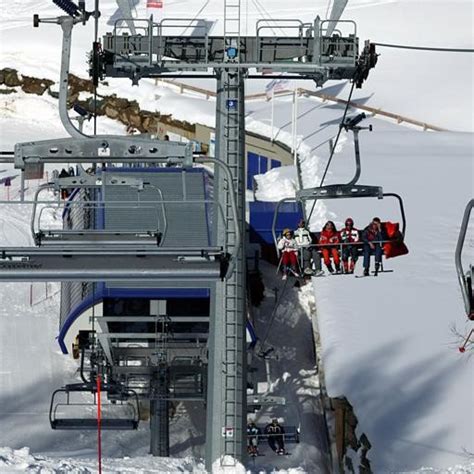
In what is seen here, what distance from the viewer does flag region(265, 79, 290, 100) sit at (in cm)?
4234

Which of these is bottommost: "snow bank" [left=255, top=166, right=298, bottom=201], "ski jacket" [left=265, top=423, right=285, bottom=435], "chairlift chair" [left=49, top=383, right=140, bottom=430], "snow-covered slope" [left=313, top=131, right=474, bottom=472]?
"chairlift chair" [left=49, top=383, right=140, bottom=430]

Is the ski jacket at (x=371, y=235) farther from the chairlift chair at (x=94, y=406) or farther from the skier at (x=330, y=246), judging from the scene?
the chairlift chair at (x=94, y=406)

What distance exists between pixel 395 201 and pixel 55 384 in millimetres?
10619

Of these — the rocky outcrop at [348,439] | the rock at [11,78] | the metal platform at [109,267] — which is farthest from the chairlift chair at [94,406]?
the rock at [11,78]

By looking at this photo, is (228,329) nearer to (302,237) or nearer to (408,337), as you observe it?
(302,237)

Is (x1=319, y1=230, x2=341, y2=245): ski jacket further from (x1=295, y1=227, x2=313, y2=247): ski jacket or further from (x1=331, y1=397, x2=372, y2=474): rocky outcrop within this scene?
(x1=331, y1=397, x2=372, y2=474): rocky outcrop

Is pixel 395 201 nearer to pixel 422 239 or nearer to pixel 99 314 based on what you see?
pixel 422 239

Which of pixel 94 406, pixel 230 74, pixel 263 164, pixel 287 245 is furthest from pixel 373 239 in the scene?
pixel 263 164

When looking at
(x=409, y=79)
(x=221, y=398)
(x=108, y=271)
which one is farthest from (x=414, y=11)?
(x=108, y=271)

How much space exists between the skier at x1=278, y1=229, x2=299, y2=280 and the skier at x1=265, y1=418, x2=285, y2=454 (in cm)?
480

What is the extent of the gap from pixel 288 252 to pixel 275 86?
23945 millimetres

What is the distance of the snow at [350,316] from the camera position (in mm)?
23625

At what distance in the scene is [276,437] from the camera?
23.9 m

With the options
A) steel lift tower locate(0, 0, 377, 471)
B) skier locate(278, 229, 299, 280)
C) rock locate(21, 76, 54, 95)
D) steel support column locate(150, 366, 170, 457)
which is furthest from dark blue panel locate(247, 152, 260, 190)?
steel lift tower locate(0, 0, 377, 471)
